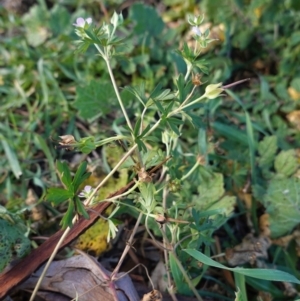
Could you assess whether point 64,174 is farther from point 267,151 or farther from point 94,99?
point 267,151

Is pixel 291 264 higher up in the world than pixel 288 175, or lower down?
lower down

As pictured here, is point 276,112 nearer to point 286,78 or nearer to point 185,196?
point 286,78

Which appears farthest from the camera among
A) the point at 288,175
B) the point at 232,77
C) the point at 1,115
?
the point at 232,77

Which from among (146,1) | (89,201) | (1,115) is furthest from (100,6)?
(89,201)

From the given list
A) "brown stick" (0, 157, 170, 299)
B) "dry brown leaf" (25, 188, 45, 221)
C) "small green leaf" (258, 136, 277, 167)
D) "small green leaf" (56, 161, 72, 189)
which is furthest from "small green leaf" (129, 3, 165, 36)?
"small green leaf" (56, 161, 72, 189)

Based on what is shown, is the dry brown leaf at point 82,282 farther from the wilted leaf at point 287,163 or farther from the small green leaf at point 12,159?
the wilted leaf at point 287,163

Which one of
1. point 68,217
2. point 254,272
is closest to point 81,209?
point 68,217
